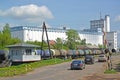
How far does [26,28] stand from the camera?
174 meters

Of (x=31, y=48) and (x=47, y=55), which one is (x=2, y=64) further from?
(x=47, y=55)

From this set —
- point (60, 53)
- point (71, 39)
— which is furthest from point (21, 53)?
point (71, 39)

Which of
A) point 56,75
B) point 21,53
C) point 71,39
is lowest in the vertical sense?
point 56,75

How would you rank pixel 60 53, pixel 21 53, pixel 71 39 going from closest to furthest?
pixel 21 53, pixel 60 53, pixel 71 39

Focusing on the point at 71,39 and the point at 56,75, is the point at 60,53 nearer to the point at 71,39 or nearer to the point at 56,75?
the point at 56,75

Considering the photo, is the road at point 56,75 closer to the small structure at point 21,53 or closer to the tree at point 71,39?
the small structure at point 21,53

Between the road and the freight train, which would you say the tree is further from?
the road

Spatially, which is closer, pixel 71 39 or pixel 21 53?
pixel 21 53

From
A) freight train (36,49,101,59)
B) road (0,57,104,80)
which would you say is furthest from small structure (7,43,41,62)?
road (0,57,104,80)

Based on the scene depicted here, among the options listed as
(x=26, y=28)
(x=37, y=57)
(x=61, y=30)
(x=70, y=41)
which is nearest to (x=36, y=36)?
(x=26, y=28)

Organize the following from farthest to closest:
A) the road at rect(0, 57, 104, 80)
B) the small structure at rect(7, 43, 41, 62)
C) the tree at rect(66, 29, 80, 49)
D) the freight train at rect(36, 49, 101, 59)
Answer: the tree at rect(66, 29, 80, 49)
the freight train at rect(36, 49, 101, 59)
the small structure at rect(7, 43, 41, 62)
the road at rect(0, 57, 104, 80)

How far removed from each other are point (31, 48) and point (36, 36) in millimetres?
113656

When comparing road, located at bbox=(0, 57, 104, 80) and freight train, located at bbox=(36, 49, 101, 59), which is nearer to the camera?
road, located at bbox=(0, 57, 104, 80)

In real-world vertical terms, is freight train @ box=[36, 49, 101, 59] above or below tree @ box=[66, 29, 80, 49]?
below
